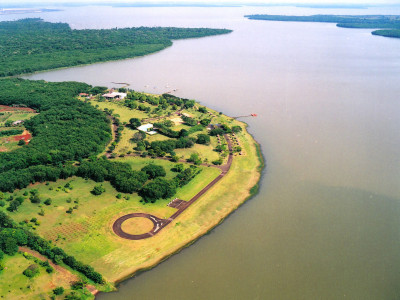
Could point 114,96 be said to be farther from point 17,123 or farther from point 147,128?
point 147,128

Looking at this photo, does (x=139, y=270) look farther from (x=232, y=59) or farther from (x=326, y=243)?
(x=232, y=59)

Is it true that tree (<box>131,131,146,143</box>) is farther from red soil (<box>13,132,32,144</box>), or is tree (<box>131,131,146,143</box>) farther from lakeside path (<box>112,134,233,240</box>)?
red soil (<box>13,132,32,144</box>)

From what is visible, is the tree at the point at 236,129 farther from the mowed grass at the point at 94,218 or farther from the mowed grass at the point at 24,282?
the mowed grass at the point at 24,282

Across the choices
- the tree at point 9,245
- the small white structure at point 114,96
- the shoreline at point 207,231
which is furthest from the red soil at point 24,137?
the shoreline at point 207,231

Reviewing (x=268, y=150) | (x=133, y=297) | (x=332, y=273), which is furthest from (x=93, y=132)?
(x=332, y=273)

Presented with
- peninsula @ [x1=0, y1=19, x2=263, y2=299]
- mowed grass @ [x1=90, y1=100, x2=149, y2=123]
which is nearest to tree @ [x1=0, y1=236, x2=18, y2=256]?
peninsula @ [x1=0, y1=19, x2=263, y2=299]

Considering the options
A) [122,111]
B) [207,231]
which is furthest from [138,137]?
[207,231]
